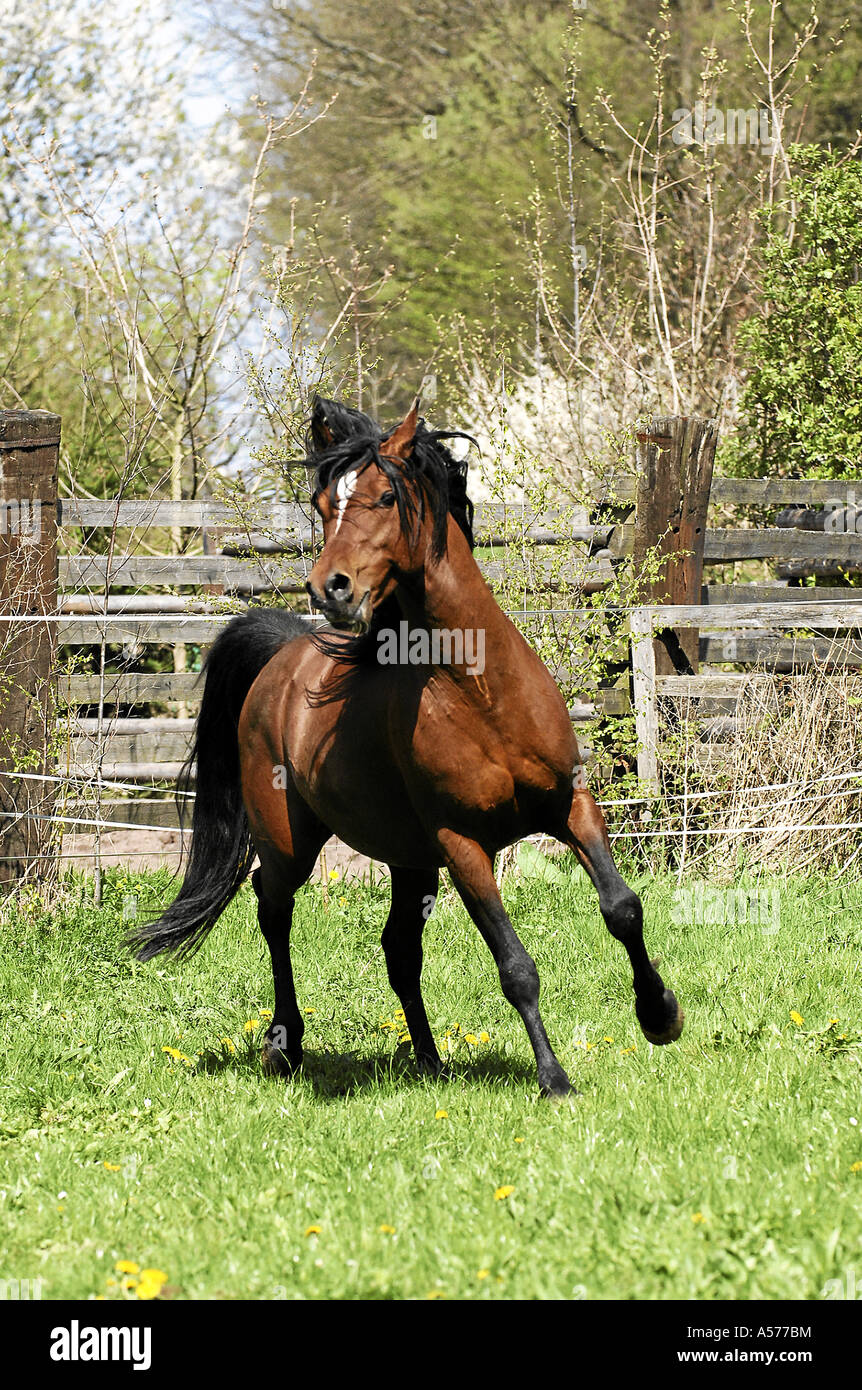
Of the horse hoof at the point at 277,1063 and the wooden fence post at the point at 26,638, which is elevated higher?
the wooden fence post at the point at 26,638

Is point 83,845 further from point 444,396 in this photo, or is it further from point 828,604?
point 444,396

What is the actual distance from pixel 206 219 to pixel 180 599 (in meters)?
7.61

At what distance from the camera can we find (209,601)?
854 cm

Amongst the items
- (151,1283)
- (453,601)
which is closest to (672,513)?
(453,601)

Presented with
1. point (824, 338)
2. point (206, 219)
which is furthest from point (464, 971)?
point (206, 219)

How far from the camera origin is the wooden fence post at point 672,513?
8289mm

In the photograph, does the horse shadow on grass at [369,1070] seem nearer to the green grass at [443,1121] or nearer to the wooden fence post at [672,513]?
the green grass at [443,1121]

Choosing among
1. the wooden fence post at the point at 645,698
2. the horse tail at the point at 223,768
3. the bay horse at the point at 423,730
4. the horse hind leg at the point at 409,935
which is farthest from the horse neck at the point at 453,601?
the wooden fence post at the point at 645,698

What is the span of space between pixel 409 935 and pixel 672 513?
3969 millimetres

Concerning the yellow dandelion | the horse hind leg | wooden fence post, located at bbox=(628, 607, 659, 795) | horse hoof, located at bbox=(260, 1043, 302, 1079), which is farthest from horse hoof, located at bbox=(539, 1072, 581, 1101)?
wooden fence post, located at bbox=(628, 607, 659, 795)

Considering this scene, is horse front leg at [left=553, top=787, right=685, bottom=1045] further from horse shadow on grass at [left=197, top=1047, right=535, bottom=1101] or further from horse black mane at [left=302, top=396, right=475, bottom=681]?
horse black mane at [left=302, top=396, right=475, bottom=681]

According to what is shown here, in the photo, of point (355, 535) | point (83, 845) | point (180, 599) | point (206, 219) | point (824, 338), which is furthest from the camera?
point (206, 219)

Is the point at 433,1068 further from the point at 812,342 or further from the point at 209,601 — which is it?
the point at 812,342
